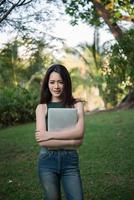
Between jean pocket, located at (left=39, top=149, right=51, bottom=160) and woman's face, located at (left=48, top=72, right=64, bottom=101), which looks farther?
woman's face, located at (left=48, top=72, right=64, bottom=101)

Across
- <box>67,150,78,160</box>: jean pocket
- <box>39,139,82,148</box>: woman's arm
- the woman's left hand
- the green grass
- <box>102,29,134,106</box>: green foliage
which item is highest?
<box>102,29,134,106</box>: green foliage

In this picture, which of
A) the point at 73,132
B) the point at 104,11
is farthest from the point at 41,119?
the point at 104,11

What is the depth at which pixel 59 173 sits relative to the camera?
3.24m

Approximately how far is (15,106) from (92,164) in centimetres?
808

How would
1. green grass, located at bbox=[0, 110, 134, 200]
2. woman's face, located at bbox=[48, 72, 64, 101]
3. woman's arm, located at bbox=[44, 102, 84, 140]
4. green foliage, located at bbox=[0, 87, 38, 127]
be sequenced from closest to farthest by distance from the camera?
woman's arm, located at bbox=[44, 102, 84, 140] < woman's face, located at bbox=[48, 72, 64, 101] < green grass, located at bbox=[0, 110, 134, 200] < green foliage, located at bbox=[0, 87, 38, 127]

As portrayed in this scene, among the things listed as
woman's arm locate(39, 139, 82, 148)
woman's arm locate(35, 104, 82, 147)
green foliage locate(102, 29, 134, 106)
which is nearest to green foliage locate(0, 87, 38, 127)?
green foliage locate(102, 29, 134, 106)

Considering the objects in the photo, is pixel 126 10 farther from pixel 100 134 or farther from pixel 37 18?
pixel 100 134

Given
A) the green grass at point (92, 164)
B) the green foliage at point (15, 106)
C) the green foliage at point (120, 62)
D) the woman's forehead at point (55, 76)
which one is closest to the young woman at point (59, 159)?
the woman's forehead at point (55, 76)

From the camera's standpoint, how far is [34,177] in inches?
253

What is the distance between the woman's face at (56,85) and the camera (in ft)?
11.2

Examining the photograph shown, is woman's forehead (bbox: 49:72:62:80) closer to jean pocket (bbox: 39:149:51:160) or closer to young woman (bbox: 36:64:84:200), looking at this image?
young woman (bbox: 36:64:84:200)

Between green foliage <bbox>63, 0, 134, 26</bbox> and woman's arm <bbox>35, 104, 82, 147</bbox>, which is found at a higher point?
green foliage <bbox>63, 0, 134, 26</bbox>

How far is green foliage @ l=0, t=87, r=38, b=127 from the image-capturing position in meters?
14.7

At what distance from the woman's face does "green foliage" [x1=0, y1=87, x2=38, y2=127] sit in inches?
442
